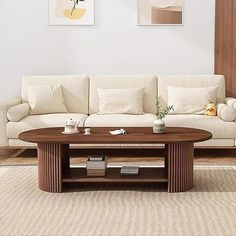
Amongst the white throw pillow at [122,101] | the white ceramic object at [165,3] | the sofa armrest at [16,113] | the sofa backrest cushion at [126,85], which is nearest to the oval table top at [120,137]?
the sofa armrest at [16,113]

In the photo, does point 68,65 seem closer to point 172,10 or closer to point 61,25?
point 61,25

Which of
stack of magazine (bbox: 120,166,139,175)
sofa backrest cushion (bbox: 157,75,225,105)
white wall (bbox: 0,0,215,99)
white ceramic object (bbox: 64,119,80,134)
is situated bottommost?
stack of magazine (bbox: 120,166,139,175)

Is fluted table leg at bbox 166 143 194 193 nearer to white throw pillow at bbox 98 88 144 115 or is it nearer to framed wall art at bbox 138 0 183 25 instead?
white throw pillow at bbox 98 88 144 115

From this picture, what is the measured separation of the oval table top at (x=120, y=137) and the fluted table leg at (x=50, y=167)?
0.30ft

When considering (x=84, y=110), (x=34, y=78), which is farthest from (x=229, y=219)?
(x=34, y=78)

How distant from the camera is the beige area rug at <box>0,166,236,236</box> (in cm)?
290

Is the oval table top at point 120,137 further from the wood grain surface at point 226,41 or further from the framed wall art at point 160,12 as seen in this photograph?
the framed wall art at point 160,12

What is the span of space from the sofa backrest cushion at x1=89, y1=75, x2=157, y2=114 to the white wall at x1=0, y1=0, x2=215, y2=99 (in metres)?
0.34

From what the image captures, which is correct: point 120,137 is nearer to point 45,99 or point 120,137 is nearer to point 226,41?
point 45,99

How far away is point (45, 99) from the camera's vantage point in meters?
5.44

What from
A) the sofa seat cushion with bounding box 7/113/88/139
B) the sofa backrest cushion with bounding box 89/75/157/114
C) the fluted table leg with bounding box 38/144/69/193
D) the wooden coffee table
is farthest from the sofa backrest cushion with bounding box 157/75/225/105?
the fluted table leg with bounding box 38/144/69/193

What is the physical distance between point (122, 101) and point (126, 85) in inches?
12.3

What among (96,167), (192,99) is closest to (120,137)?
(96,167)

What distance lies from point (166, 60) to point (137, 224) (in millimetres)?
3324
